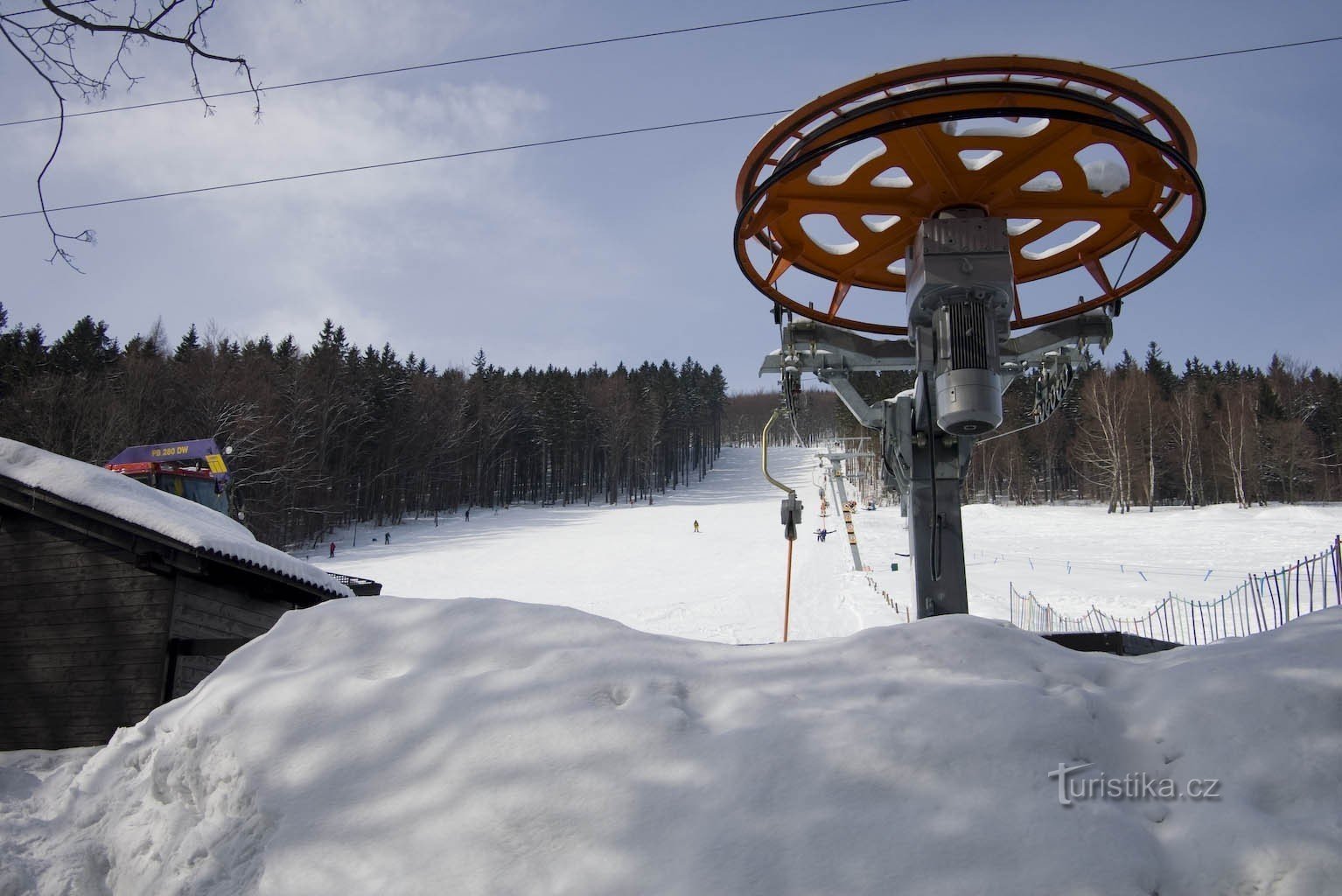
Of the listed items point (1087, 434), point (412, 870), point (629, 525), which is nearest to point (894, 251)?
point (412, 870)

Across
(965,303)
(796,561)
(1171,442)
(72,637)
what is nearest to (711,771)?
(965,303)

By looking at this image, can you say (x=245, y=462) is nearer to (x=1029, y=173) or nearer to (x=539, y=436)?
(x=539, y=436)

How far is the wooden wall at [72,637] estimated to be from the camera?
26.9 ft

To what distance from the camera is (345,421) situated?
1689 inches

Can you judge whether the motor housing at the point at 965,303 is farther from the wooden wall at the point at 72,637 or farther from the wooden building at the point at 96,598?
the wooden wall at the point at 72,637

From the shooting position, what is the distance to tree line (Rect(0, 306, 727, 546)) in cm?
3253

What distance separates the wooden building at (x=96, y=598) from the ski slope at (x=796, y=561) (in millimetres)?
9841

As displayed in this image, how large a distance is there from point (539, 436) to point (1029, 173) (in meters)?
58.0

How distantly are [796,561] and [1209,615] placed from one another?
14.7 metres

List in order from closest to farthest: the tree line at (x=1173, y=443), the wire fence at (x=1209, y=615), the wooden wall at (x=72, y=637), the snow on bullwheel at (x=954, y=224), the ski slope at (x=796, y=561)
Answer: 1. the snow on bullwheel at (x=954, y=224)
2. the wooden wall at (x=72, y=637)
3. the wire fence at (x=1209, y=615)
4. the ski slope at (x=796, y=561)
5. the tree line at (x=1173, y=443)

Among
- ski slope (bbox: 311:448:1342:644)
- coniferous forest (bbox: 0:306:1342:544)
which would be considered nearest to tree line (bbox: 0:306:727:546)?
coniferous forest (bbox: 0:306:1342:544)

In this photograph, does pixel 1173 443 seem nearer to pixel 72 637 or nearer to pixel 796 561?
pixel 796 561

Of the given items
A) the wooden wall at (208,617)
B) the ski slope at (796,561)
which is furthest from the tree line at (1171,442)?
the wooden wall at (208,617)
